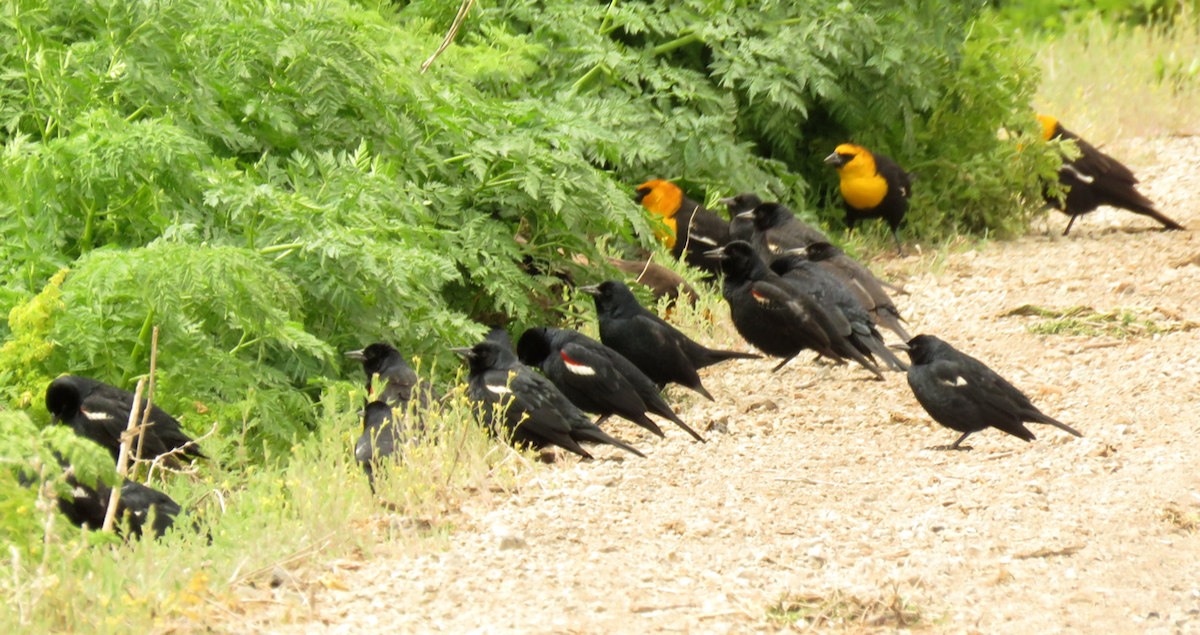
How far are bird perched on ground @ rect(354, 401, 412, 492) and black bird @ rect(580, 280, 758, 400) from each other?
161cm

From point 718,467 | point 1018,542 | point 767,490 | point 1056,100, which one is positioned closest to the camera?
point 1018,542

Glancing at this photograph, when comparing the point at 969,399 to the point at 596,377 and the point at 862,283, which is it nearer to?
the point at 596,377

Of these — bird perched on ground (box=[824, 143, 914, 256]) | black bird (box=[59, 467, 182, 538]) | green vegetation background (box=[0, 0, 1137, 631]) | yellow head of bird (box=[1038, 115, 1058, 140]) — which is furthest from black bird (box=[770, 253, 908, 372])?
yellow head of bird (box=[1038, 115, 1058, 140])

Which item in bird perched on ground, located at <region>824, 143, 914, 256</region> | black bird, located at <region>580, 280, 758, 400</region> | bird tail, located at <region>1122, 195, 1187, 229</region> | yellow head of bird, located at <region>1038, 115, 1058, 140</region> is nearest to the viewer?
black bird, located at <region>580, 280, 758, 400</region>

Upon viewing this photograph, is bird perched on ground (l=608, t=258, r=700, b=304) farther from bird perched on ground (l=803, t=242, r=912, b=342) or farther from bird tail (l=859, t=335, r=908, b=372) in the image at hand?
bird tail (l=859, t=335, r=908, b=372)

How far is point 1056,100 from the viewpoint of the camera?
46.5 ft

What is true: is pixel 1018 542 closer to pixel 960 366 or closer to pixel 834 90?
pixel 960 366

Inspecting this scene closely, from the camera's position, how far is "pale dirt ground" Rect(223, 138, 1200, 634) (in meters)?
3.77

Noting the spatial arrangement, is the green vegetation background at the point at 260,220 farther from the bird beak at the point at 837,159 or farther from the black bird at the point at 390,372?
Result: the bird beak at the point at 837,159

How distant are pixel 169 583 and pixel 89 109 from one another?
9.61 ft

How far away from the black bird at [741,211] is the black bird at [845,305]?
122cm

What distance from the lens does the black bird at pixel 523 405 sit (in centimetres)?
574

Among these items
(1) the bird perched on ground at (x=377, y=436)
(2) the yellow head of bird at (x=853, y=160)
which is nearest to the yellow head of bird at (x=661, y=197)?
(2) the yellow head of bird at (x=853, y=160)

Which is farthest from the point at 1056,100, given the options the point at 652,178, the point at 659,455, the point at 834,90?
the point at 659,455
